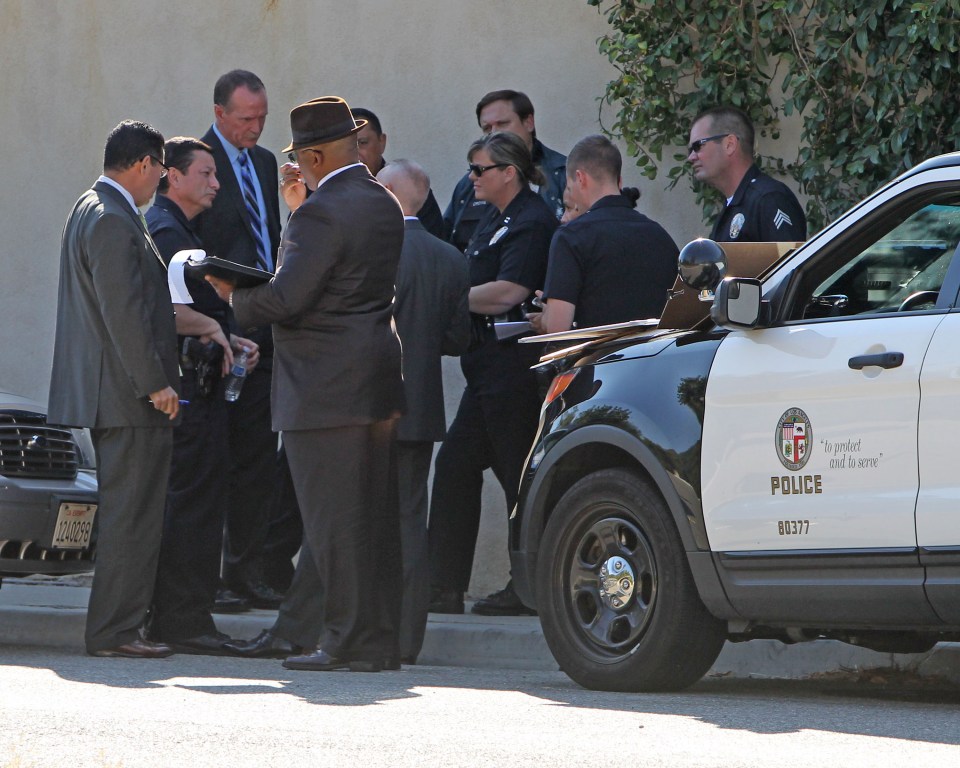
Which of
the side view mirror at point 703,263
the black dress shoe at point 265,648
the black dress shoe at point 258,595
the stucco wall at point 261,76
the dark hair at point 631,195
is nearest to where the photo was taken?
the side view mirror at point 703,263

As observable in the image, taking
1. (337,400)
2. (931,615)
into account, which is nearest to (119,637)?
(337,400)

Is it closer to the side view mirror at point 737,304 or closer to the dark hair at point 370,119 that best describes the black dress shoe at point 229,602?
the dark hair at point 370,119

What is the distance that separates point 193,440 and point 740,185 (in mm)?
2797

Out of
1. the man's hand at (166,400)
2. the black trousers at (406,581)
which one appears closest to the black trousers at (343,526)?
the black trousers at (406,581)

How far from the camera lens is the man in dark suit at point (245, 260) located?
848 centimetres

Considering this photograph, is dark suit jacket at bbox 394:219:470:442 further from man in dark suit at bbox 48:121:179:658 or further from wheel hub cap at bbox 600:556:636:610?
wheel hub cap at bbox 600:556:636:610

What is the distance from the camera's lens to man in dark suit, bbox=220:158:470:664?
731 centimetres

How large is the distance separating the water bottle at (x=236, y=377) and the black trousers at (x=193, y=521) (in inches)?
3.1

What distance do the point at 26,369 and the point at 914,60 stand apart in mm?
6475

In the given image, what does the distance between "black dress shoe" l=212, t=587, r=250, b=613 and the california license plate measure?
106 cm

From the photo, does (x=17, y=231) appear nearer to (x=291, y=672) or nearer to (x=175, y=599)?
(x=175, y=599)

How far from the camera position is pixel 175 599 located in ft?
25.0

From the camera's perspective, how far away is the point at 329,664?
6.67m

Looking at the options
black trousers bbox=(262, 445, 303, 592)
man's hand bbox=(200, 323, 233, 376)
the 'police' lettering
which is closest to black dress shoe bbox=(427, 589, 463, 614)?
black trousers bbox=(262, 445, 303, 592)
